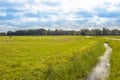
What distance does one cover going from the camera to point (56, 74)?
949 inches

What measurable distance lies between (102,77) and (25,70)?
8288 mm

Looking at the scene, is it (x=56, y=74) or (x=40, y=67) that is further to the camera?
(x=40, y=67)

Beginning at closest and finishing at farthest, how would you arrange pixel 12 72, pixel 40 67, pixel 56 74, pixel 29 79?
pixel 29 79, pixel 56 74, pixel 12 72, pixel 40 67

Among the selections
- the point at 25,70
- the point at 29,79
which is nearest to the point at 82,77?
the point at 25,70

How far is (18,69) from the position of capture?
29.1 metres

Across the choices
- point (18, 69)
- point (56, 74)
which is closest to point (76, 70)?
point (56, 74)

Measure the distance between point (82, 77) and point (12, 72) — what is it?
7367 millimetres

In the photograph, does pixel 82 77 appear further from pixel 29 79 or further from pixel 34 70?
pixel 29 79

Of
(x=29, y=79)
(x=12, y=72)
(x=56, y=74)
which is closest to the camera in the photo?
(x=29, y=79)

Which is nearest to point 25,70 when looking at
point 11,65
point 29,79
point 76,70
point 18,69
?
point 18,69

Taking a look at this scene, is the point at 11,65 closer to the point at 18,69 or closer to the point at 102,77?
the point at 18,69

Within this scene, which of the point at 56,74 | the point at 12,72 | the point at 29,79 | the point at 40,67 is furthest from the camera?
the point at 40,67

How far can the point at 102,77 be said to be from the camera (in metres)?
27.6

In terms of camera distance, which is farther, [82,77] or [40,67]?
[40,67]
